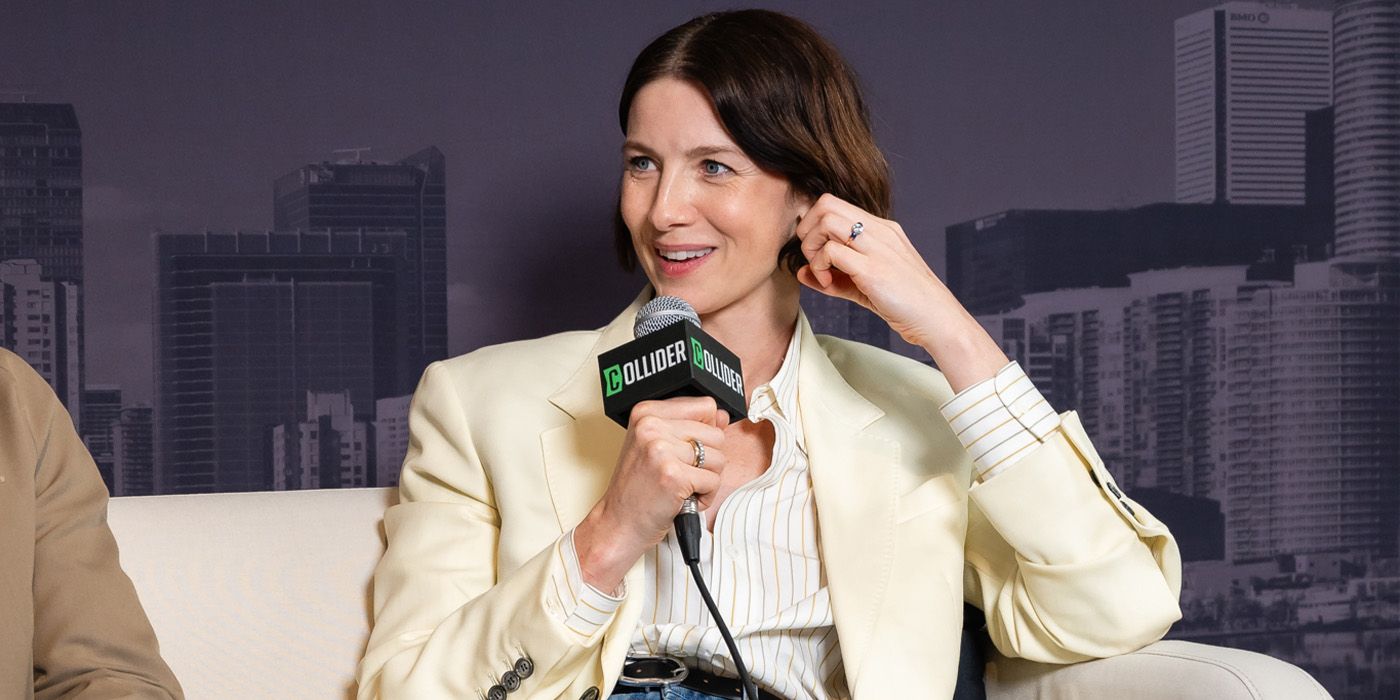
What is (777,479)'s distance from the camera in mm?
1629

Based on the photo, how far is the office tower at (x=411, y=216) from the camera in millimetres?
2141

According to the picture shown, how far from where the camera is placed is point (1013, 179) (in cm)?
248

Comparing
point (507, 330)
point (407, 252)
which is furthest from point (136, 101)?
point (507, 330)

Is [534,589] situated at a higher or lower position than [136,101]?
lower

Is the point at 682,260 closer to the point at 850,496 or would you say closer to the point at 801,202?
the point at 801,202

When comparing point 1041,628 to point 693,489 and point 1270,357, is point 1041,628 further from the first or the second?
point 1270,357

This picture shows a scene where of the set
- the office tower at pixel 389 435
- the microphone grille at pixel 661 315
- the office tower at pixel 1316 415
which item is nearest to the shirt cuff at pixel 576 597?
the microphone grille at pixel 661 315

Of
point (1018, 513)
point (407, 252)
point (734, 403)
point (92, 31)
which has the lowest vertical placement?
point (1018, 513)

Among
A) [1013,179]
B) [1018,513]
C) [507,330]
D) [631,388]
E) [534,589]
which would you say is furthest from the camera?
[1013,179]

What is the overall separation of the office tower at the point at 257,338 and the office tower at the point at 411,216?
0.06ft

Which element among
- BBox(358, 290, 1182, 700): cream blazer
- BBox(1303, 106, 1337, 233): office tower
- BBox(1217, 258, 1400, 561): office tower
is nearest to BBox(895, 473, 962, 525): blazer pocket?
BBox(358, 290, 1182, 700): cream blazer

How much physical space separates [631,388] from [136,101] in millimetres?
1233

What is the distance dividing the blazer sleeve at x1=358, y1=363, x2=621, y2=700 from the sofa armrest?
22.4 inches

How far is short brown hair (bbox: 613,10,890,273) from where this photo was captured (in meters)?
1.62
